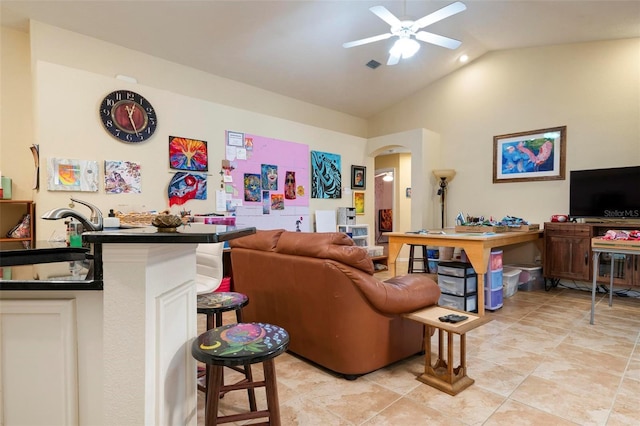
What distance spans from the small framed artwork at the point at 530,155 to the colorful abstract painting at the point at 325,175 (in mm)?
2673

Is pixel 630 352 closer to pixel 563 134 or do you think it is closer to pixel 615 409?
pixel 615 409

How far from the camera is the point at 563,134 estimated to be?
4.86 m

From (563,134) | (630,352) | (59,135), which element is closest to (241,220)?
(59,135)

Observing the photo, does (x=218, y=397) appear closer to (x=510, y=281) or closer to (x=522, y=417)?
(x=522, y=417)

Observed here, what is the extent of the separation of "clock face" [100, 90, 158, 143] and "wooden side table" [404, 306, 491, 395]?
3.47 m

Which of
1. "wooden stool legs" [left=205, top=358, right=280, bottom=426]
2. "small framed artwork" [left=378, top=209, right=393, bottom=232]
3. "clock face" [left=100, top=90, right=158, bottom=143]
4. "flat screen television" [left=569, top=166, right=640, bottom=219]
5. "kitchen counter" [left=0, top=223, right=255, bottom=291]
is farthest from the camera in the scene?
"small framed artwork" [left=378, top=209, right=393, bottom=232]

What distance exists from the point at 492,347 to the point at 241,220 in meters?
3.41

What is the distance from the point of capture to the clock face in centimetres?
356

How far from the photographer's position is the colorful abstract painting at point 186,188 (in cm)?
408

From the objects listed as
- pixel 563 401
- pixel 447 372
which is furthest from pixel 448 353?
pixel 563 401

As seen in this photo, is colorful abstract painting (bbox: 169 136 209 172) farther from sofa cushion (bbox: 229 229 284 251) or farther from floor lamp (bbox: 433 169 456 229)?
floor lamp (bbox: 433 169 456 229)

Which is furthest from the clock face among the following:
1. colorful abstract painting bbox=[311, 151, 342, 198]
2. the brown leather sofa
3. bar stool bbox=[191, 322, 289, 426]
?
bar stool bbox=[191, 322, 289, 426]

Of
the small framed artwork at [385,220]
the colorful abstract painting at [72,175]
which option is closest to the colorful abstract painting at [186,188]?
the colorful abstract painting at [72,175]

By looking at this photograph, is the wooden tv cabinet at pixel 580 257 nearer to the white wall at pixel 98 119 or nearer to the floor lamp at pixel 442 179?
the floor lamp at pixel 442 179
